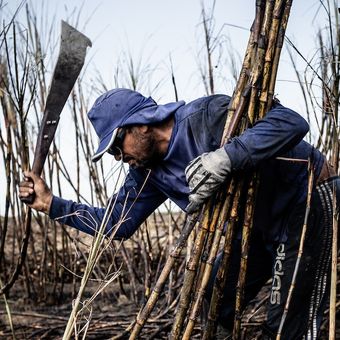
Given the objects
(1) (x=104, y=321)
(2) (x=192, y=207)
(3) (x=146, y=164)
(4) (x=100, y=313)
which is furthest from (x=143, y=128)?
(4) (x=100, y=313)

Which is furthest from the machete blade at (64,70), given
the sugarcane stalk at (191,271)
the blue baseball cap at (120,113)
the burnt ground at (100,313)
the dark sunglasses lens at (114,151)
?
the burnt ground at (100,313)

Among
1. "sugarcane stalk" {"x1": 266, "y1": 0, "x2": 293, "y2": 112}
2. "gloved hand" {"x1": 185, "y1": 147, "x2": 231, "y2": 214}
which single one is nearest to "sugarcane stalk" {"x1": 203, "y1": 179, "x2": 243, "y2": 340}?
"gloved hand" {"x1": 185, "y1": 147, "x2": 231, "y2": 214}

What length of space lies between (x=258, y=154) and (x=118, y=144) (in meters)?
0.59

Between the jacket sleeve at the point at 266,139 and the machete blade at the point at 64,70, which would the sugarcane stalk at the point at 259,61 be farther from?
the machete blade at the point at 64,70

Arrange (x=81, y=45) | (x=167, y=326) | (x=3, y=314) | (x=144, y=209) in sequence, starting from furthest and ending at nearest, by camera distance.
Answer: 1. (x=3, y=314)
2. (x=167, y=326)
3. (x=144, y=209)
4. (x=81, y=45)

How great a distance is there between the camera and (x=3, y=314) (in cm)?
475

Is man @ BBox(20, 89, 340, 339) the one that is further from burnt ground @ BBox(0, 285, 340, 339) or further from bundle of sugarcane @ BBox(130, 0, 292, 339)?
burnt ground @ BBox(0, 285, 340, 339)

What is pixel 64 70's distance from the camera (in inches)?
110

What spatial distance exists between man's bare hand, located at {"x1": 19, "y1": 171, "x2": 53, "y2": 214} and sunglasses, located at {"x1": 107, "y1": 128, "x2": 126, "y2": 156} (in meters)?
0.45

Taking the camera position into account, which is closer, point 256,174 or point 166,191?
point 256,174

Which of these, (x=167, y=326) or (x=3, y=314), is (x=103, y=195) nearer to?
(x=3, y=314)

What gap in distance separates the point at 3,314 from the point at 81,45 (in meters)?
2.62

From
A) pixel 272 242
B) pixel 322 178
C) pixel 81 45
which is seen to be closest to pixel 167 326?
pixel 272 242

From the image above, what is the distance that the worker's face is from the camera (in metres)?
2.57
